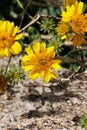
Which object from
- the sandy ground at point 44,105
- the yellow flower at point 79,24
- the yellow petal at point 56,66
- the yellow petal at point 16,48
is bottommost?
the sandy ground at point 44,105

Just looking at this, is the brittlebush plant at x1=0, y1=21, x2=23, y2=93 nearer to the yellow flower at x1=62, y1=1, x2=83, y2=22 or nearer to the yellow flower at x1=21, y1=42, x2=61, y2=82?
the yellow flower at x1=21, y1=42, x2=61, y2=82

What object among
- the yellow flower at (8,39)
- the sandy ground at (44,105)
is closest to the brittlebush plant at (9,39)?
the yellow flower at (8,39)

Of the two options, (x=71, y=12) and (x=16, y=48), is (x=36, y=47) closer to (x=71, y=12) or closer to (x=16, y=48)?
(x=16, y=48)

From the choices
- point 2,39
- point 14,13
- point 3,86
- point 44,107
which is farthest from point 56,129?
point 14,13

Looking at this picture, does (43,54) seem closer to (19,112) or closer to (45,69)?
(45,69)

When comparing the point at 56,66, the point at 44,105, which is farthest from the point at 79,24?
the point at 44,105

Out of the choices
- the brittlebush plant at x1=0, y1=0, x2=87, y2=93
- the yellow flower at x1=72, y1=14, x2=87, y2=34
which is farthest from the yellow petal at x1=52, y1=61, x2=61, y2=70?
the yellow flower at x1=72, y1=14, x2=87, y2=34

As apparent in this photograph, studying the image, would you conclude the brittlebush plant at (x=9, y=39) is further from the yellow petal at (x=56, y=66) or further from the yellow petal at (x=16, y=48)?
the yellow petal at (x=56, y=66)
